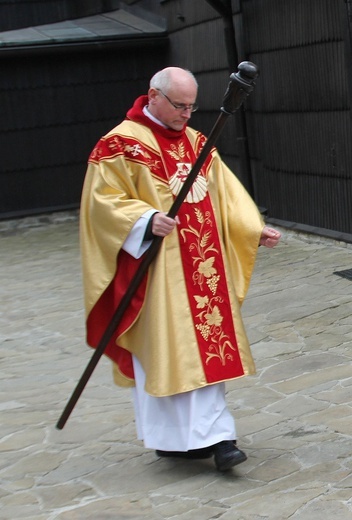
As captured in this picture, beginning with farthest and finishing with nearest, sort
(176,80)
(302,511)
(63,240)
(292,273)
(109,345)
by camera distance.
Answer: (63,240), (292,273), (109,345), (176,80), (302,511)

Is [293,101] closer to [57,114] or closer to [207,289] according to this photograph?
[57,114]

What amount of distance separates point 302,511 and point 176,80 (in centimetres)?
201

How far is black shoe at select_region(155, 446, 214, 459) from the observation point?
4910mm

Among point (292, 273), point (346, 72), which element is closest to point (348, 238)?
point (292, 273)

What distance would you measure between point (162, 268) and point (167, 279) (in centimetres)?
6

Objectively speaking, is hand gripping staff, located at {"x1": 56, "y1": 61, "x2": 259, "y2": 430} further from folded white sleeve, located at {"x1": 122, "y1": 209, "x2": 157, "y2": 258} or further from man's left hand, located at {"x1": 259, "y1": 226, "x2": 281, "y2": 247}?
man's left hand, located at {"x1": 259, "y1": 226, "x2": 281, "y2": 247}

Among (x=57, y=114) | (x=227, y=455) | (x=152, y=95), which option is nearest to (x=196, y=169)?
(x=152, y=95)

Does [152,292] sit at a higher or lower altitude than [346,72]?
lower

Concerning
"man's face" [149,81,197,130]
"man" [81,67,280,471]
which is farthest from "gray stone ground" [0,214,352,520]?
"man's face" [149,81,197,130]

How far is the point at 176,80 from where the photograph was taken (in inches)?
183

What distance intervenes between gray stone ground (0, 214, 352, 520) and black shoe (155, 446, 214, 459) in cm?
4

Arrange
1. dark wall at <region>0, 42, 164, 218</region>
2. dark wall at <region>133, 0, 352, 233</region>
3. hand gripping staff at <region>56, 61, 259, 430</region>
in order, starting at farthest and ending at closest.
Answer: dark wall at <region>0, 42, 164, 218</region> < dark wall at <region>133, 0, 352, 233</region> < hand gripping staff at <region>56, 61, 259, 430</region>

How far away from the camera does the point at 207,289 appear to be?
4848 millimetres

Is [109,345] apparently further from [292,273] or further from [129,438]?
[292,273]
